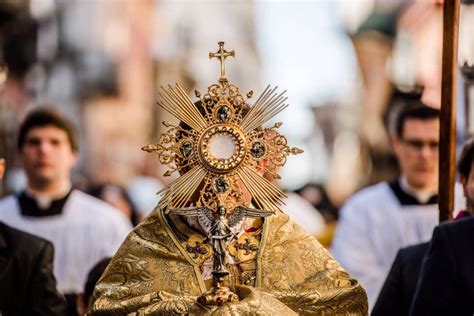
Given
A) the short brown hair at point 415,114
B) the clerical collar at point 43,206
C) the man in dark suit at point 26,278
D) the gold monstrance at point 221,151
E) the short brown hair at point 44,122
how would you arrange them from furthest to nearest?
1. the clerical collar at point 43,206
2. the short brown hair at point 415,114
3. the short brown hair at point 44,122
4. the man in dark suit at point 26,278
5. the gold monstrance at point 221,151

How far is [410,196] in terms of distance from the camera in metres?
9.94

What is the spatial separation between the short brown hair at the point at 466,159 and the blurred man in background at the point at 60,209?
3192 mm

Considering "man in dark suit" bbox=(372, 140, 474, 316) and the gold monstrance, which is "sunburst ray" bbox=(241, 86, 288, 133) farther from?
"man in dark suit" bbox=(372, 140, 474, 316)

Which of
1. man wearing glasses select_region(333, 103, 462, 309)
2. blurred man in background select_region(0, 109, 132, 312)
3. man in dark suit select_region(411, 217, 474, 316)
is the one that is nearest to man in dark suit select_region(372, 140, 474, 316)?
man in dark suit select_region(411, 217, 474, 316)

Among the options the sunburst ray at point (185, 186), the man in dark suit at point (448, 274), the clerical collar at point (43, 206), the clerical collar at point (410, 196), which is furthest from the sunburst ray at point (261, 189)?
the clerical collar at point (410, 196)

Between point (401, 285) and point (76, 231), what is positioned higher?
point (76, 231)

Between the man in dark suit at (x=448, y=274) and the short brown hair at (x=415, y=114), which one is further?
the short brown hair at (x=415, y=114)

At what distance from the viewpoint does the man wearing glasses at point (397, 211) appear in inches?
368

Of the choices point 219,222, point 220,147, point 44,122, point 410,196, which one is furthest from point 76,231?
point 219,222

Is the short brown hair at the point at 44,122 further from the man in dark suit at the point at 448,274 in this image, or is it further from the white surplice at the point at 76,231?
the man in dark suit at the point at 448,274

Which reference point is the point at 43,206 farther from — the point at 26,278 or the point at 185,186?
the point at 185,186

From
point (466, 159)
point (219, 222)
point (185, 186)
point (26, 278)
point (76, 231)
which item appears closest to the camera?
point (219, 222)

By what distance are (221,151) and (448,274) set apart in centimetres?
106

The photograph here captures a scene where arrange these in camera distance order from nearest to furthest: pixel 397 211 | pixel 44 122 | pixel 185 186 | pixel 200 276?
1. pixel 185 186
2. pixel 200 276
3. pixel 44 122
4. pixel 397 211
